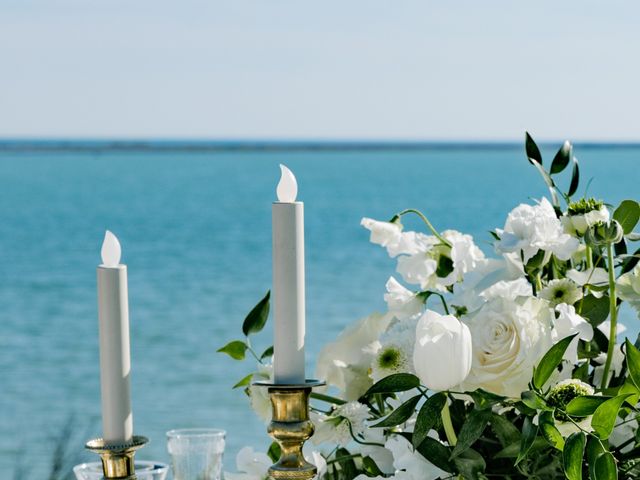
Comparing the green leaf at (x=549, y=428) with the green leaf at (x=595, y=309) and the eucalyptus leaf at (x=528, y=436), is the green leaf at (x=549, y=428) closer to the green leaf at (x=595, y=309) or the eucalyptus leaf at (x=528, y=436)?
the eucalyptus leaf at (x=528, y=436)

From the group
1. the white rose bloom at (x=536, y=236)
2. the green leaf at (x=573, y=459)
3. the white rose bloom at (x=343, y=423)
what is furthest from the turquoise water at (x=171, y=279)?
the green leaf at (x=573, y=459)

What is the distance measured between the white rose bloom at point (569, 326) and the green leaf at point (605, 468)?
0.15m

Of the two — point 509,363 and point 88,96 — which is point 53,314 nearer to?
point 509,363

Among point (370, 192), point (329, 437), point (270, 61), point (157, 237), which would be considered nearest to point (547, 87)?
point (370, 192)

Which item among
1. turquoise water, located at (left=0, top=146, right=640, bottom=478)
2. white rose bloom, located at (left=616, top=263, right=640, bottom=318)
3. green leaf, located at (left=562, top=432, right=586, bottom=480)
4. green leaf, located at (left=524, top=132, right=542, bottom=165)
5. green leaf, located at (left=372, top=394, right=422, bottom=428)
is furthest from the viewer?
turquoise water, located at (left=0, top=146, right=640, bottom=478)

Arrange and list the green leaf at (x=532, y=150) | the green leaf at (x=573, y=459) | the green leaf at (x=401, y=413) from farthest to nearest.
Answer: the green leaf at (x=532, y=150) < the green leaf at (x=401, y=413) < the green leaf at (x=573, y=459)

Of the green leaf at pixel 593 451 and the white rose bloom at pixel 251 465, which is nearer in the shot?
the green leaf at pixel 593 451

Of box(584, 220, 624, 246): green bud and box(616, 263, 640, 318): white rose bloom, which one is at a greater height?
box(584, 220, 624, 246): green bud

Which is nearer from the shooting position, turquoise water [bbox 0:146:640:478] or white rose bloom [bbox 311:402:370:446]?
white rose bloom [bbox 311:402:370:446]

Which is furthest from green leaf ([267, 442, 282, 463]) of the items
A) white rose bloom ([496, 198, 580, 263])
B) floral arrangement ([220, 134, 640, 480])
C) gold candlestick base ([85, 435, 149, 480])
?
white rose bloom ([496, 198, 580, 263])

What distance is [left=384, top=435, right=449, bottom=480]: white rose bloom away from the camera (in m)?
0.94

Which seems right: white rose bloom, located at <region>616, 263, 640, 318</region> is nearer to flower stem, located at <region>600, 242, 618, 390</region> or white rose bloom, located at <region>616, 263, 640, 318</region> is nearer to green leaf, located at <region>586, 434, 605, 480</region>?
flower stem, located at <region>600, 242, 618, 390</region>

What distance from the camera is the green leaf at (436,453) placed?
35.8 inches

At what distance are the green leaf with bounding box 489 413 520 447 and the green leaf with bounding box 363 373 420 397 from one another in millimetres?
86
